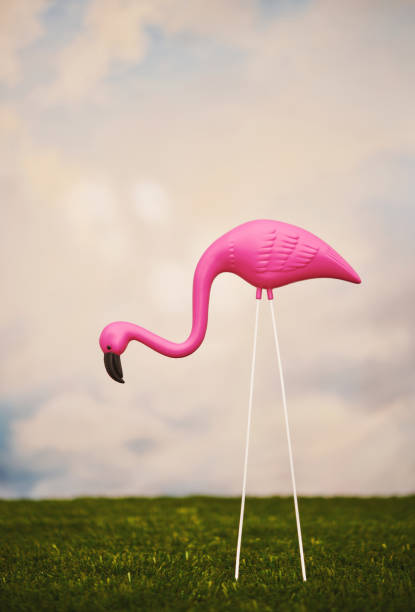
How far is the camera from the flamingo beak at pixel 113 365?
448 centimetres

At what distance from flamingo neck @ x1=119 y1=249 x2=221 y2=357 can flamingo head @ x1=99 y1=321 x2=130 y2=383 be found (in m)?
0.05

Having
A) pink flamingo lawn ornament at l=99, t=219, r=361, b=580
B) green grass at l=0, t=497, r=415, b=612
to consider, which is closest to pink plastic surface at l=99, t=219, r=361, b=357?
pink flamingo lawn ornament at l=99, t=219, r=361, b=580

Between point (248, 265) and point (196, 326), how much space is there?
2.09 feet

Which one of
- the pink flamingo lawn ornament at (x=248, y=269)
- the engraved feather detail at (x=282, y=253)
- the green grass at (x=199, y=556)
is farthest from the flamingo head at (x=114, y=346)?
the green grass at (x=199, y=556)

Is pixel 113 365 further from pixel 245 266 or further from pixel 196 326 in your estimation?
pixel 245 266

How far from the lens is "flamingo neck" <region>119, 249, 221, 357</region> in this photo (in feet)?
15.0

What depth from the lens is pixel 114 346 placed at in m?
4.44

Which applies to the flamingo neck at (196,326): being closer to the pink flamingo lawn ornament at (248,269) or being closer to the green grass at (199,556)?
the pink flamingo lawn ornament at (248,269)

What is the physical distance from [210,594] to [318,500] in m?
4.69

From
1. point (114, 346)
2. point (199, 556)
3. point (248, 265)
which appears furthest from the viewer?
point (199, 556)

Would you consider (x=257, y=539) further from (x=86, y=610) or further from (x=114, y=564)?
(x=86, y=610)

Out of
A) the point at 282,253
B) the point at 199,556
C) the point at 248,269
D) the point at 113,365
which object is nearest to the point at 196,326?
the point at 248,269

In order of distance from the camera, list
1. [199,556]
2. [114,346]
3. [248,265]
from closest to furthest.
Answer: [114,346] < [248,265] < [199,556]

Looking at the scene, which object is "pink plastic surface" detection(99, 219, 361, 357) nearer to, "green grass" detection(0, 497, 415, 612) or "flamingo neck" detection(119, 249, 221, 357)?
"flamingo neck" detection(119, 249, 221, 357)
